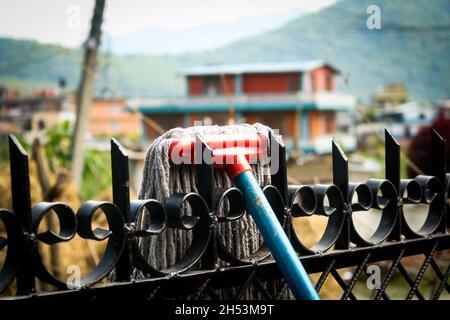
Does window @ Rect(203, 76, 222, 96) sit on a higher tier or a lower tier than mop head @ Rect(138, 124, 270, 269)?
higher

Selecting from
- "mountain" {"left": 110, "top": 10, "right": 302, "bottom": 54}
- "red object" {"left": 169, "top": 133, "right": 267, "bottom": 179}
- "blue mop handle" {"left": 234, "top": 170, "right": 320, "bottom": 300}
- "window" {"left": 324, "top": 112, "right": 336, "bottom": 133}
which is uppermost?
"mountain" {"left": 110, "top": 10, "right": 302, "bottom": 54}

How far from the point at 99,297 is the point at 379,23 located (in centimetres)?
126

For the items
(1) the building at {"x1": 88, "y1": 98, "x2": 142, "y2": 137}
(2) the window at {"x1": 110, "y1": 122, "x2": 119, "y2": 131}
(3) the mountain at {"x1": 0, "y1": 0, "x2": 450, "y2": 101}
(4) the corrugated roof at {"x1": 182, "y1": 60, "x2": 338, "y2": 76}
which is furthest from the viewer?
(1) the building at {"x1": 88, "y1": 98, "x2": 142, "y2": 137}

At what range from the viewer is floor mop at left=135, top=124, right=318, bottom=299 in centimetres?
154

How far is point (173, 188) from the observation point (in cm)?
158

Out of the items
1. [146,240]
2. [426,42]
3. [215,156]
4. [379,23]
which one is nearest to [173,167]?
[215,156]

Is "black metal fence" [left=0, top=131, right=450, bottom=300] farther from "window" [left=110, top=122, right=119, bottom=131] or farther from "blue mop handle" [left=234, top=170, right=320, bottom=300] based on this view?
"window" [left=110, top=122, right=119, bottom=131]

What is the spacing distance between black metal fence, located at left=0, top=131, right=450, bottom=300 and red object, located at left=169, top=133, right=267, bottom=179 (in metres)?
0.04

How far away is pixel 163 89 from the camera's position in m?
39.6

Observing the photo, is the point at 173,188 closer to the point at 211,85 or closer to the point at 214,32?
the point at 214,32

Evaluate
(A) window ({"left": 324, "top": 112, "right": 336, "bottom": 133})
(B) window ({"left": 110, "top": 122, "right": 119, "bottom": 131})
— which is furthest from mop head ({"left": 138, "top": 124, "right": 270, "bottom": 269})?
(A) window ({"left": 324, "top": 112, "right": 336, "bottom": 133})

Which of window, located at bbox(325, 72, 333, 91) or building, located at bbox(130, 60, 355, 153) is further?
window, located at bbox(325, 72, 333, 91)

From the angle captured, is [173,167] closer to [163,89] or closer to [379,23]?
[379,23]
